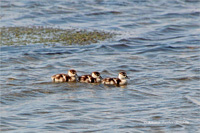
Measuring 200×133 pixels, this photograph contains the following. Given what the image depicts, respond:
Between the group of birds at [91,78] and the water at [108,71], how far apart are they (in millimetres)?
150

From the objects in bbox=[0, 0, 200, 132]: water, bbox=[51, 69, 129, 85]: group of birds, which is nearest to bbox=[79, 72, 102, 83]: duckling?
bbox=[51, 69, 129, 85]: group of birds

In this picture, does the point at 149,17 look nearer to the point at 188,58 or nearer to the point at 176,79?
the point at 188,58

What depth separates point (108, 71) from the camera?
1099cm

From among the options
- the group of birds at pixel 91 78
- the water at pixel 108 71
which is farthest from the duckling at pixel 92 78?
the water at pixel 108 71

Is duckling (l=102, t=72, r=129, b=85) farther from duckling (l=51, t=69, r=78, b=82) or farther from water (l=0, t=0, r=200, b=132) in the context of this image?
duckling (l=51, t=69, r=78, b=82)

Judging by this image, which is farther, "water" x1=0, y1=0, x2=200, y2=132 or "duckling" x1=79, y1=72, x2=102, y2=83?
"duckling" x1=79, y1=72, x2=102, y2=83

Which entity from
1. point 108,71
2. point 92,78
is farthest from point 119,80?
point 108,71

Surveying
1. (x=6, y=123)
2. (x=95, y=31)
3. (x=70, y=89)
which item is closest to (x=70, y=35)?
(x=95, y=31)

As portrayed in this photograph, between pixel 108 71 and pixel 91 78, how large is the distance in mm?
1170

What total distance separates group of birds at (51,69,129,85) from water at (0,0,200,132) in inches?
5.9

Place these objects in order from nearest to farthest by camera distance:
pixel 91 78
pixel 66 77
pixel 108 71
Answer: pixel 91 78 → pixel 66 77 → pixel 108 71

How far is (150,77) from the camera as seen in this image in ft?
34.0

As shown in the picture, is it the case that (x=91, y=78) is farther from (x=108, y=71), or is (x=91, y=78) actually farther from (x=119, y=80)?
(x=108, y=71)

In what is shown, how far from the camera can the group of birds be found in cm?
990
